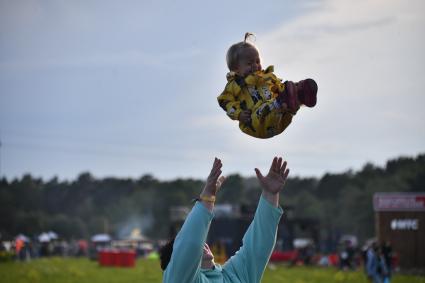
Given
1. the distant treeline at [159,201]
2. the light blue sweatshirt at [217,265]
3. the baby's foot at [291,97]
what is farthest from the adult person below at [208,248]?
the distant treeline at [159,201]

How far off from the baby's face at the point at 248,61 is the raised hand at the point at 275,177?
571 mm

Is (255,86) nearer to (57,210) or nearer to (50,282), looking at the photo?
(50,282)

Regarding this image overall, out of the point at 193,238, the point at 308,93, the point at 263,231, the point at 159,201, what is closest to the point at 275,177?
the point at 263,231

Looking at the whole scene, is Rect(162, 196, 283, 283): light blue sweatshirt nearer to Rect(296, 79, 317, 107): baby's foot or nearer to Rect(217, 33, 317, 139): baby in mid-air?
Rect(217, 33, 317, 139): baby in mid-air

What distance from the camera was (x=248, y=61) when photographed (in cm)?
522

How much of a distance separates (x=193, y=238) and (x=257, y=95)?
1074mm

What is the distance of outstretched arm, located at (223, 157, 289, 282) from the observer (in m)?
5.28

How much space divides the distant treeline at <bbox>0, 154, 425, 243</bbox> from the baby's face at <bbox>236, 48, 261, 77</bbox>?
8029 cm

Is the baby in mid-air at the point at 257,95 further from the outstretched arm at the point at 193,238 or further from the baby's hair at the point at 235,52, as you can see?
the outstretched arm at the point at 193,238

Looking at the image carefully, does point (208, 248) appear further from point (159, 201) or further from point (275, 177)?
point (159, 201)

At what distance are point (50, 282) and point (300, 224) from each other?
27323 millimetres

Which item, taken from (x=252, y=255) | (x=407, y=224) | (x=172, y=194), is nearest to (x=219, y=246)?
(x=407, y=224)

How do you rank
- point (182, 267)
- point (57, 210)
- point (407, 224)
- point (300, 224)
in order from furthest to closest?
point (57, 210)
point (300, 224)
point (407, 224)
point (182, 267)

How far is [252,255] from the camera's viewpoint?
17.5 feet
